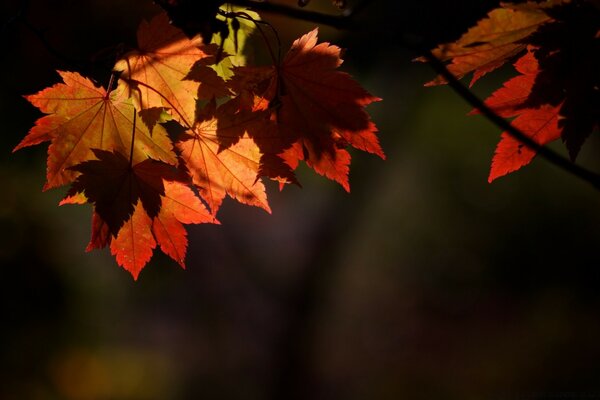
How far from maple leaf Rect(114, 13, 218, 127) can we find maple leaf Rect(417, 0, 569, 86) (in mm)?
436

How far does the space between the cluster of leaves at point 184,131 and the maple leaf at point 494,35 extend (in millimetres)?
164

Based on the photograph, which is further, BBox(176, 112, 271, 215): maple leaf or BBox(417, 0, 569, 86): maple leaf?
BBox(176, 112, 271, 215): maple leaf

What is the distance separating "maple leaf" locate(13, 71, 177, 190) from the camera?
0.94m

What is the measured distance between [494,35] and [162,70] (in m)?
0.57

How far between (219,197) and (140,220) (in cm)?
17

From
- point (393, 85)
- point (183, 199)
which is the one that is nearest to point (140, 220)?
point (183, 199)

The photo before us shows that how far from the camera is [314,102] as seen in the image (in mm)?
907

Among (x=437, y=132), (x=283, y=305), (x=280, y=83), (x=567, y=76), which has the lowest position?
(x=283, y=305)

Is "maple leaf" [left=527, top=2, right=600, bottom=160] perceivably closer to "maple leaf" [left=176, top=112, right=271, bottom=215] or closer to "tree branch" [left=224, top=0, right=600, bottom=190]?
"tree branch" [left=224, top=0, right=600, bottom=190]

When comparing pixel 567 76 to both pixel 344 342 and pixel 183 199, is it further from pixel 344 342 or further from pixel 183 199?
pixel 344 342

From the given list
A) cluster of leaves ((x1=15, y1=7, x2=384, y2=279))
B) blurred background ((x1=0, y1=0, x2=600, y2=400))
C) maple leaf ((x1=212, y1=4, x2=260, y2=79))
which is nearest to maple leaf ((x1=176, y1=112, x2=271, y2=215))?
cluster of leaves ((x1=15, y1=7, x2=384, y2=279))

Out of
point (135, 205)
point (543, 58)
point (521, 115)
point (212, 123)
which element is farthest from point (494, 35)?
point (135, 205)

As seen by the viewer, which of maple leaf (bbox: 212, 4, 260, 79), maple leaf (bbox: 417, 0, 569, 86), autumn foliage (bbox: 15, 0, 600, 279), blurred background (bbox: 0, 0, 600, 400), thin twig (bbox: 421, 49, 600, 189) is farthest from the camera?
blurred background (bbox: 0, 0, 600, 400)

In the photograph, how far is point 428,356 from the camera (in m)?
8.46
